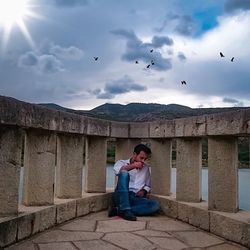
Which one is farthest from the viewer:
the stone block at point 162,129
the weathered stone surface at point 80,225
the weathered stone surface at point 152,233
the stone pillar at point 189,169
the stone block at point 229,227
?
the stone block at point 162,129

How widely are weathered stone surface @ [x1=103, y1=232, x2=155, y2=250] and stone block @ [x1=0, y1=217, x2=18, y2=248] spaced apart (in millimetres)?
975

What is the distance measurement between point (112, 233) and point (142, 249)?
0.73m

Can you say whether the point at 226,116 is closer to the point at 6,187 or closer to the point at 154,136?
the point at 154,136

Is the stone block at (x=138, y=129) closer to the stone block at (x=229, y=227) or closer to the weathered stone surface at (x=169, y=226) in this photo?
the weathered stone surface at (x=169, y=226)

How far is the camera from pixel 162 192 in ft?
20.9

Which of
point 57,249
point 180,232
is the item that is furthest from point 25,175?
A: point 180,232

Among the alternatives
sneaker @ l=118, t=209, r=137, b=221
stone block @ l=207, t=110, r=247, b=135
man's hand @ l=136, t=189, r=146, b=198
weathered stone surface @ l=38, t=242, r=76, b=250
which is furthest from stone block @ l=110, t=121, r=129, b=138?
weathered stone surface @ l=38, t=242, r=76, b=250

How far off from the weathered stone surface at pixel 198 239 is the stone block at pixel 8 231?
1785mm

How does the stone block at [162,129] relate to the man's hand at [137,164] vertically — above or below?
above

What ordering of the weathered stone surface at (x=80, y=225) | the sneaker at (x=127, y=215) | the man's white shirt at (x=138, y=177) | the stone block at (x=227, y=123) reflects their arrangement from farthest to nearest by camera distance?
the man's white shirt at (x=138, y=177) < the sneaker at (x=127, y=215) < the weathered stone surface at (x=80, y=225) < the stone block at (x=227, y=123)

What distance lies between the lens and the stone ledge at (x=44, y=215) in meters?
3.79

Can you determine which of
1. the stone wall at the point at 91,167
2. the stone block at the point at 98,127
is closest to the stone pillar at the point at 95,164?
the stone wall at the point at 91,167

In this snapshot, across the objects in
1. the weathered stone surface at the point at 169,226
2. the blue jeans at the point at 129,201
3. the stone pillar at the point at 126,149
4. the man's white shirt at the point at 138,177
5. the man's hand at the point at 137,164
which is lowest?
the weathered stone surface at the point at 169,226

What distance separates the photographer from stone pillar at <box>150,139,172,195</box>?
248 inches
